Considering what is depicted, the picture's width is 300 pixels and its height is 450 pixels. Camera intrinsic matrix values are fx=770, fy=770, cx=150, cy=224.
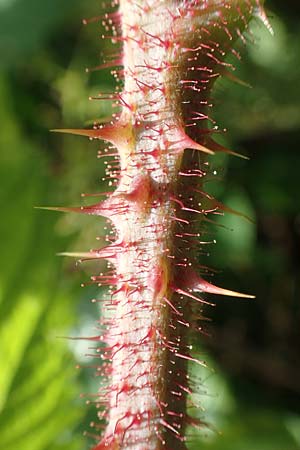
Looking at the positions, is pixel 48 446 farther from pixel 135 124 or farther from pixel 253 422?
pixel 135 124

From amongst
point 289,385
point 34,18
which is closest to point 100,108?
point 34,18

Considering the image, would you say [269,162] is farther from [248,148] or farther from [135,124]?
[135,124]

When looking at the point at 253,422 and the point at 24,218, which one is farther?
the point at 253,422

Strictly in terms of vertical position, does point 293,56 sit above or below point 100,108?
above

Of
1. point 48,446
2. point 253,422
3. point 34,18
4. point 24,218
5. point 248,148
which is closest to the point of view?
point 48,446

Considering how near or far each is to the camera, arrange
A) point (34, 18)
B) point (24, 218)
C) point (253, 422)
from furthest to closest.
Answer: point (253, 422), point (34, 18), point (24, 218)

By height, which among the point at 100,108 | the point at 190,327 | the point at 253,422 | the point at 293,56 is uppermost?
the point at 293,56
